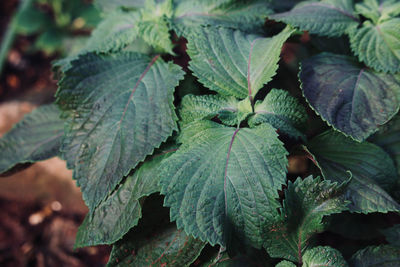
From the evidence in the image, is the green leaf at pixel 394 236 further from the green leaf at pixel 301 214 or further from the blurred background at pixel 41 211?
the blurred background at pixel 41 211

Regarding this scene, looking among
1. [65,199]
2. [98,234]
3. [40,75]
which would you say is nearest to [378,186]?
[98,234]

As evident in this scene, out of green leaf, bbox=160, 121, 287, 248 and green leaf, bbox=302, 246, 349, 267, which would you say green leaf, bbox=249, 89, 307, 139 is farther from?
green leaf, bbox=302, 246, 349, 267

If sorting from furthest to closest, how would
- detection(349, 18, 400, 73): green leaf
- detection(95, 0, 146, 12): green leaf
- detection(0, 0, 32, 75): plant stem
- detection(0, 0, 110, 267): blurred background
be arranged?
detection(0, 0, 32, 75): plant stem
detection(0, 0, 110, 267): blurred background
detection(95, 0, 146, 12): green leaf
detection(349, 18, 400, 73): green leaf

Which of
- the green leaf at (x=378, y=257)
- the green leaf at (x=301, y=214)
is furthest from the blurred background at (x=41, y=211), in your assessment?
the green leaf at (x=378, y=257)

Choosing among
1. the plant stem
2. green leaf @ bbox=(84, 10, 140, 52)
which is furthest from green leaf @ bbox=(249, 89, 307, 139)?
the plant stem

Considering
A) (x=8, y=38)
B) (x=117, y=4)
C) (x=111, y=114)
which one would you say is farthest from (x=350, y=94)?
(x=8, y=38)

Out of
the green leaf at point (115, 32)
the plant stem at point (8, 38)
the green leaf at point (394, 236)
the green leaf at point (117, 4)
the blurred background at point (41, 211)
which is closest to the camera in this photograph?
the green leaf at point (394, 236)

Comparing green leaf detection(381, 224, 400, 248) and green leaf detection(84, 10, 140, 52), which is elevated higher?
green leaf detection(84, 10, 140, 52)
